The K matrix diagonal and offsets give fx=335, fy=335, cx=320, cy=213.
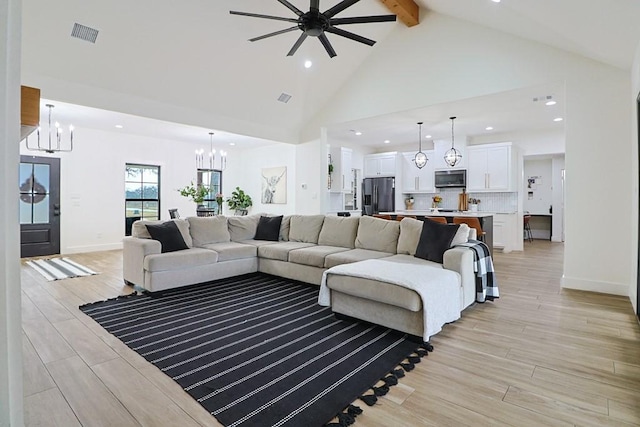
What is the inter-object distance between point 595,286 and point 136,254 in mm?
5654

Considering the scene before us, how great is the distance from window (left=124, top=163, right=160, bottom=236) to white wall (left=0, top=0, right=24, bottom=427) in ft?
28.0

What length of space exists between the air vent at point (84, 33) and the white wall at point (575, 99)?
4.60 m

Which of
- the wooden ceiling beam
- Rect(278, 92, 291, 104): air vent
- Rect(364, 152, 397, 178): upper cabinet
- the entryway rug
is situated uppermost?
the wooden ceiling beam

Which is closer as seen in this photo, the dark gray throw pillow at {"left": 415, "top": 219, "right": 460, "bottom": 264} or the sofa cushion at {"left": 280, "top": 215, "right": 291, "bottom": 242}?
the dark gray throw pillow at {"left": 415, "top": 219, "right": 460, "bottom": 264}

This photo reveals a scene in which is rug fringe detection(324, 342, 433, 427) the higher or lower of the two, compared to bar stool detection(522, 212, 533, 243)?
lower

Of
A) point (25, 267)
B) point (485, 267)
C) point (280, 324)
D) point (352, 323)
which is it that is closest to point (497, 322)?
point (485, 267)

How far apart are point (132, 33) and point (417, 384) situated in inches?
195

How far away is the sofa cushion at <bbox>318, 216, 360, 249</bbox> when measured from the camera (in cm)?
471

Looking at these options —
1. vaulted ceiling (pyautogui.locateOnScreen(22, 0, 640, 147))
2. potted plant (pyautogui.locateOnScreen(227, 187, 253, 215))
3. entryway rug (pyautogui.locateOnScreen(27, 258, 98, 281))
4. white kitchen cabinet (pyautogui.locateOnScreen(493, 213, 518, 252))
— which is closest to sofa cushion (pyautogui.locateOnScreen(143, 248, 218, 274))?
entryway rug (pyautogui.locateOnScreen(27, 258, 98, 281))

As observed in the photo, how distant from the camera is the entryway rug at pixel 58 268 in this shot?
4.96 m

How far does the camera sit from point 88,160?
738cm

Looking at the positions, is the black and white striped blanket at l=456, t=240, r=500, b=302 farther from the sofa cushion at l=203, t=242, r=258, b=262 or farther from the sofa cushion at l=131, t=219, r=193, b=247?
the sofa cushion at l=131, t=219, r=193, b=247

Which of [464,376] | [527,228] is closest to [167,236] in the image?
[464,376]

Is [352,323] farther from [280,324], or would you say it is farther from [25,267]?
[25,267]
